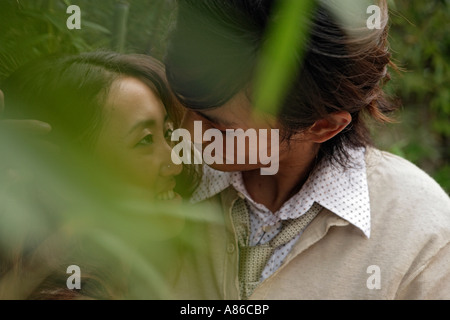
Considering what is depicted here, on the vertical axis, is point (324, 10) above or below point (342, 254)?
above

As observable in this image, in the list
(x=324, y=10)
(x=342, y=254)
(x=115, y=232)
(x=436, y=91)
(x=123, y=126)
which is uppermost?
(x=436, y=91)

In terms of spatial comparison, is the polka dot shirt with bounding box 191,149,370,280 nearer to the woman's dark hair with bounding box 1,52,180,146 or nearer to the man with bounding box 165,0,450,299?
the man with bounding box 165,0,450,299

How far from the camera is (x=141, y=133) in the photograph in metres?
0.78

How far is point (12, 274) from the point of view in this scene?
62cm

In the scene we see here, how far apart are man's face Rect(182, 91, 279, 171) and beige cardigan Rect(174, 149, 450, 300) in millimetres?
113

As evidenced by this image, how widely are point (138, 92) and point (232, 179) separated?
343mm

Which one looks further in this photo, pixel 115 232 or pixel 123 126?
pixel 123 126

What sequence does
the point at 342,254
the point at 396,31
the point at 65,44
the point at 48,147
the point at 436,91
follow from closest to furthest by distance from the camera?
the point at 48,147 → the point at 65,44 → the point at 342,254 → the point at 396,31 → the point at 436,91

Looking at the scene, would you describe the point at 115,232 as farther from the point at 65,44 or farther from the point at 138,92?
the point at 65,44

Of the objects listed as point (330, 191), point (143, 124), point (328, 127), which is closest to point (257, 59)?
point (143, 124)

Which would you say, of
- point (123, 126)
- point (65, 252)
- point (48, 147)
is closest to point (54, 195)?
point (48, 147)

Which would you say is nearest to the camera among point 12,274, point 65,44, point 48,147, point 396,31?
point 48,147

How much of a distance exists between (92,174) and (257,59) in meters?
0.40

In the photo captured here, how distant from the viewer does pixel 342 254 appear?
1.01 metres
